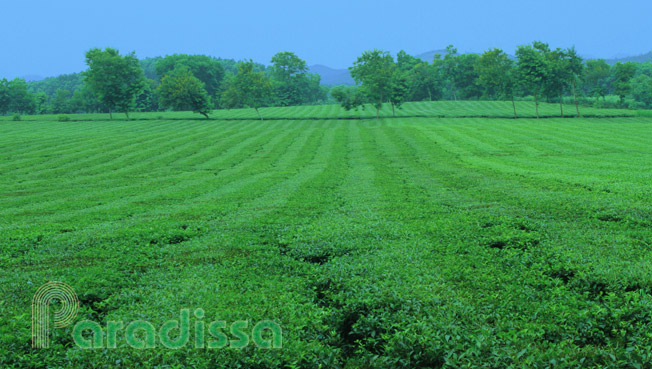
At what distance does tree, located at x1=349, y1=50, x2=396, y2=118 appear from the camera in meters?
84.6

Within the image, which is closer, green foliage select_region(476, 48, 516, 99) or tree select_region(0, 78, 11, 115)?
green foliage select_region(476, 48, 516, 99)

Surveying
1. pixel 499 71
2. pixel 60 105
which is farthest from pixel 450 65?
pixel 60 105

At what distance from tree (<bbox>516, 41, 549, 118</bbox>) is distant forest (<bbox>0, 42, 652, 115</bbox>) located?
6.7 inches

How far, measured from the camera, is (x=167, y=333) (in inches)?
258

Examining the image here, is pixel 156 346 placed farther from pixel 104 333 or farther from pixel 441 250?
pixel 441 250

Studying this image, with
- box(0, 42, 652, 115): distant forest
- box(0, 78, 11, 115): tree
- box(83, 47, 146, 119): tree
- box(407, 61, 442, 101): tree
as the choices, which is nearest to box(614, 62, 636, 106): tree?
box(0, 42, 652, 115): distant forest

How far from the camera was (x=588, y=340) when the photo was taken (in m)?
6.43

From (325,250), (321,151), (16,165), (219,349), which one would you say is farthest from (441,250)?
(16,165)

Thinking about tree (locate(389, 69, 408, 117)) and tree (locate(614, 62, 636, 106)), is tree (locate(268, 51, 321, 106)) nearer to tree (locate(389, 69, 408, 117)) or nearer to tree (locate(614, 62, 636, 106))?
tree (locate(389, 69, 408, 117))

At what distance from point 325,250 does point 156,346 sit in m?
5.11

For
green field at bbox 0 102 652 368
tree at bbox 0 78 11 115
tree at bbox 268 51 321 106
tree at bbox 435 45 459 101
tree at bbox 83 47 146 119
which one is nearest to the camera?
green field at bbox 0 102 652 368

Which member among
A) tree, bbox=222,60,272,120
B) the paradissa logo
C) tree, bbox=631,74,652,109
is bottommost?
the paradissa logo

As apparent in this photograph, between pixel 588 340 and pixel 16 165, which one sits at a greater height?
pixel 16 165

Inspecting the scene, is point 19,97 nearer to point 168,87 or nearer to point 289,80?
point 168,87
